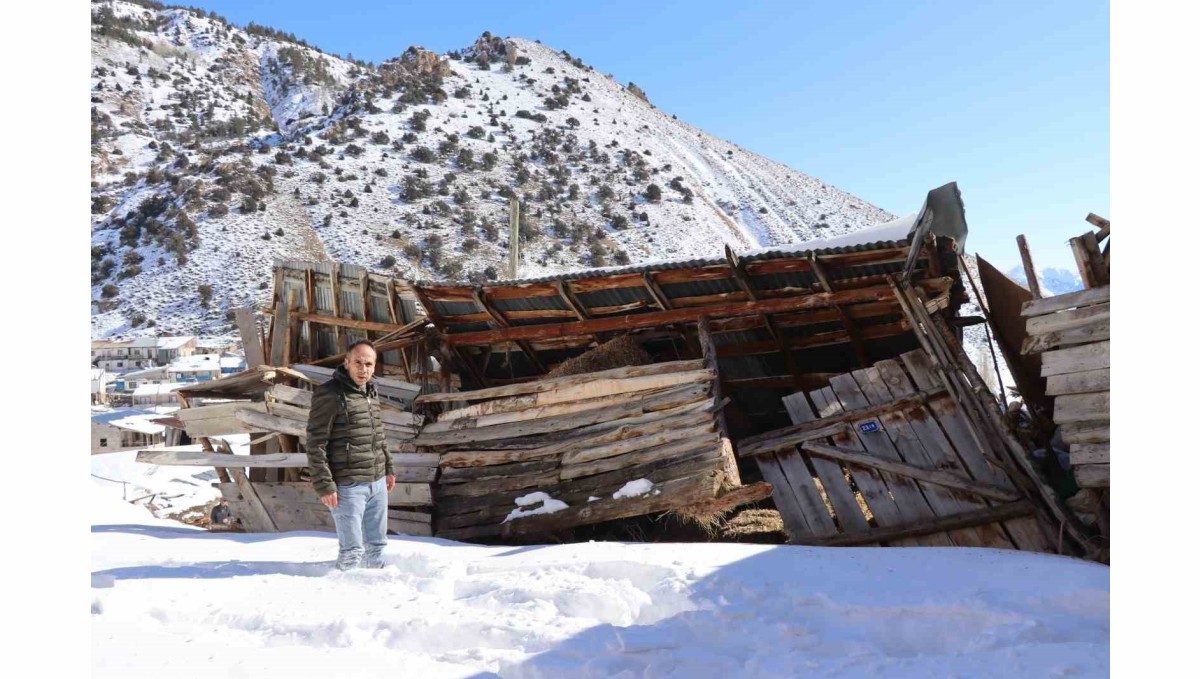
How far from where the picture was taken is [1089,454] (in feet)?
18.4

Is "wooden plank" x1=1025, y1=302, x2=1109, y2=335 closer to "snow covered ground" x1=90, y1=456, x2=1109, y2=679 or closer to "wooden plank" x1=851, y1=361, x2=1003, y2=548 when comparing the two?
"wooden plank" x1=851, y1=361, x2=1003, y2=548

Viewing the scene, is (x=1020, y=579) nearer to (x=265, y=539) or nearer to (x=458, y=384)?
(x=265, y=539)

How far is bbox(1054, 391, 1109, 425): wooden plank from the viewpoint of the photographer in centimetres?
548

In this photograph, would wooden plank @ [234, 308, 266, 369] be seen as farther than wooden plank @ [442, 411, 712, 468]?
Yes

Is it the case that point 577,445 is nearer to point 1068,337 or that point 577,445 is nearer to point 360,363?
point 360,363

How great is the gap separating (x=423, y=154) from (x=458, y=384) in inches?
2137

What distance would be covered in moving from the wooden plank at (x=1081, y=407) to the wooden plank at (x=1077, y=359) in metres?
0.20

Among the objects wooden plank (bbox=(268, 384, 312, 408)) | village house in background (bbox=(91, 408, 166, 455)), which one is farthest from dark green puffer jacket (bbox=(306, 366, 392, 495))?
village house in background (bbox=(91, 408, 166, 455))

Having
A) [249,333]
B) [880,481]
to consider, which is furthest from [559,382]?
[249,333]

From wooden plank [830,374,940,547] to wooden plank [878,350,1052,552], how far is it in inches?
13.3

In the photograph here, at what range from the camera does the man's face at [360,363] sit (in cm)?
573

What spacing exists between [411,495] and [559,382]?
2.24 meters

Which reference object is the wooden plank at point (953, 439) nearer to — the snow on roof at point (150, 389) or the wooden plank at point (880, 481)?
the wooden plank at point (880, 481)

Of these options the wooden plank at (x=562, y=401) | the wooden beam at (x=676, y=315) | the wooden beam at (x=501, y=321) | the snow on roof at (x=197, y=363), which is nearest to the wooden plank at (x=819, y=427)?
the wooden plank at (x=562, y=401)
